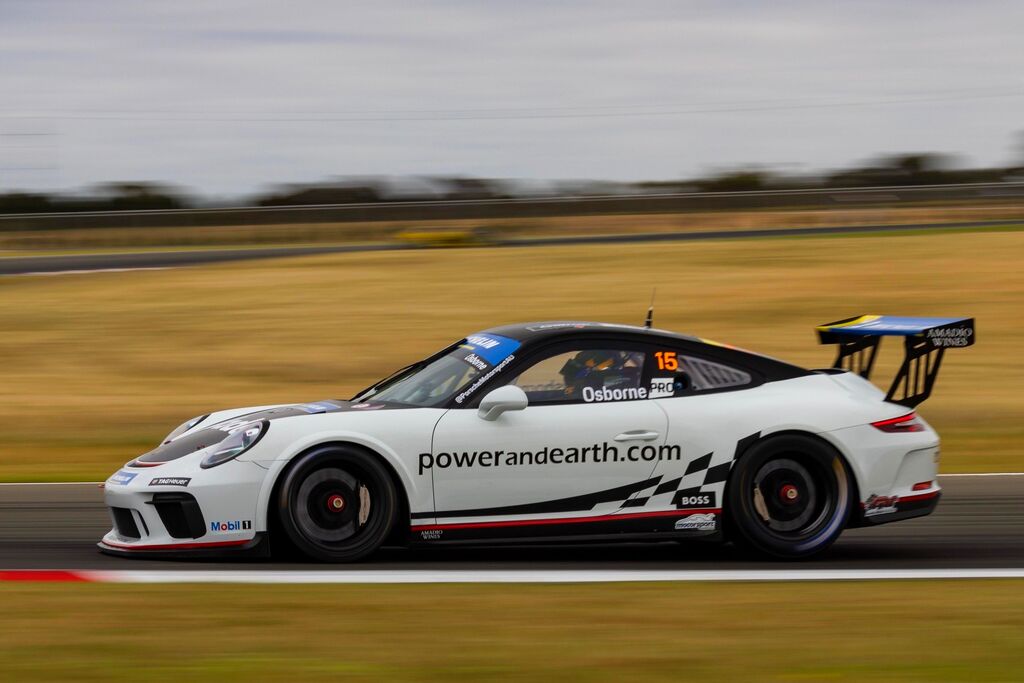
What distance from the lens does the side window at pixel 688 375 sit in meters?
6.60

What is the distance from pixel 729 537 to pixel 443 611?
2139 mm

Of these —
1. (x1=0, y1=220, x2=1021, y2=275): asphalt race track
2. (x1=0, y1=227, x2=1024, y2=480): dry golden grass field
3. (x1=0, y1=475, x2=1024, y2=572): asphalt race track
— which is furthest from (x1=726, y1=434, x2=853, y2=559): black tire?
(x1=0, y1=220, x2=1021, y2=275): asphalt race track

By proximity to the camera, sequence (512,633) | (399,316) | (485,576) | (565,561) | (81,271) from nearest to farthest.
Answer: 1. (512,633)
2. (485,576)
3. (565,561)
4. (399,316)
5. (81,271)

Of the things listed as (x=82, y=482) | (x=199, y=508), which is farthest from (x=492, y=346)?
(x=82, y=482)

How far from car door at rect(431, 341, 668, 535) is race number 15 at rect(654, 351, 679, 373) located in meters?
0.15

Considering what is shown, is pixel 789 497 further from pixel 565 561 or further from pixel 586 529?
pixel 565 561

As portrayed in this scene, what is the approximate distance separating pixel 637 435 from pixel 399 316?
1276 cm

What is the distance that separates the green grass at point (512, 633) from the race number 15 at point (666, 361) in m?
1.40

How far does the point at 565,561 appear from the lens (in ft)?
21.1

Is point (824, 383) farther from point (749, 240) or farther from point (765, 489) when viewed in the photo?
point (749, 240)

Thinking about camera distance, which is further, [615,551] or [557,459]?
[615,551]

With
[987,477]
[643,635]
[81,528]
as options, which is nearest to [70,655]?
[643,635]

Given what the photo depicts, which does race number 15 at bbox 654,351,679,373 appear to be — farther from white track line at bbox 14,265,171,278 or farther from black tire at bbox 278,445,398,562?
white track line at bbox 14,265,171,278

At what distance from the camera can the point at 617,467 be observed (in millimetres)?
6375
